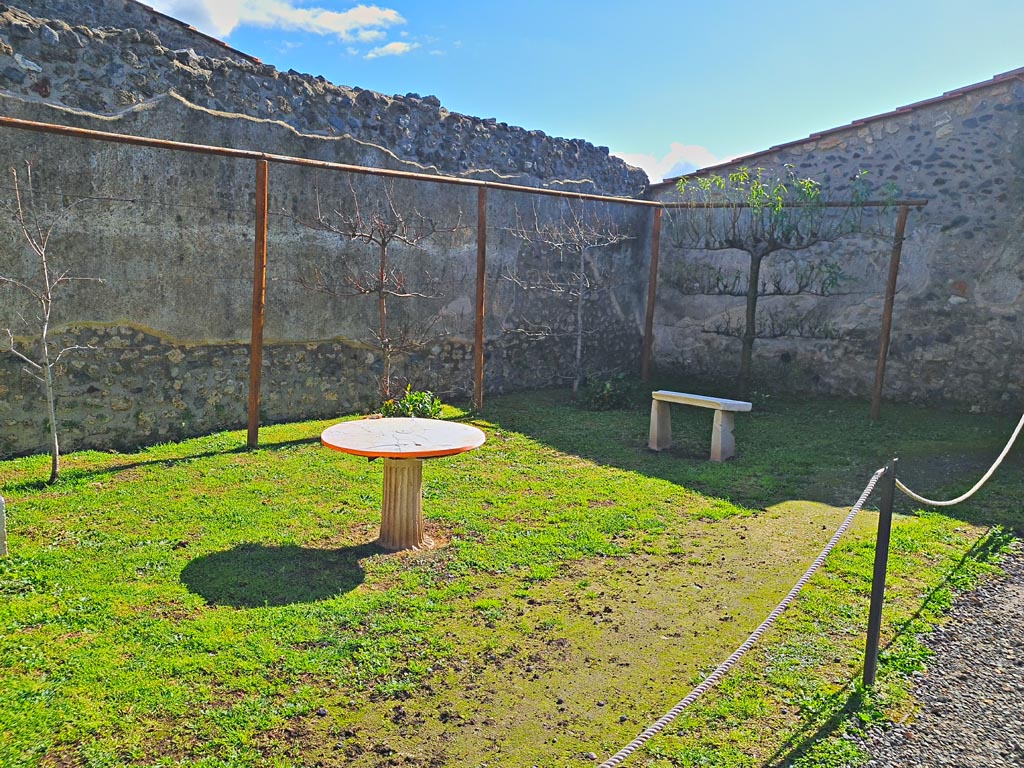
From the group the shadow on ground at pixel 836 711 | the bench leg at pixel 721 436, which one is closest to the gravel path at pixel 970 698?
the shadow on ground at pixel 836 711

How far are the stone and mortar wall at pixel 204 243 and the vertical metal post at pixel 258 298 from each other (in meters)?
0.75

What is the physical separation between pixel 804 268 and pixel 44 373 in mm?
9488

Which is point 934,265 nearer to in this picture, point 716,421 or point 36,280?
point 716,421

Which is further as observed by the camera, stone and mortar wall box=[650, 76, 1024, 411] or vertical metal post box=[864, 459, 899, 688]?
stone and mortar wall box=[650, 76, 1024, 411]

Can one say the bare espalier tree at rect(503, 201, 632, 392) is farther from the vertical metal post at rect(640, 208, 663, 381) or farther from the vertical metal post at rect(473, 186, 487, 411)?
the vertical metal post at rect(473, 186, 487, 411)

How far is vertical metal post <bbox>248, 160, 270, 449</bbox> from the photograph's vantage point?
23.4 feet

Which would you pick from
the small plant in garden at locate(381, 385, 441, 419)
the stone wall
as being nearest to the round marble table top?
the small plant in garden at locate(381, 385, 441, 419)

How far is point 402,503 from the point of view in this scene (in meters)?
5.20

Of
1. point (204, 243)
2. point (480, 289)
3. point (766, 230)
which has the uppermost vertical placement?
point (766, 230)

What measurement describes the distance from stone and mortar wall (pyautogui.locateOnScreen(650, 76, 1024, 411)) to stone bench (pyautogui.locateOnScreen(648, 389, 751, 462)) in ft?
11.1

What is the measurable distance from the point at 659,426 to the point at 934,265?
467 cm

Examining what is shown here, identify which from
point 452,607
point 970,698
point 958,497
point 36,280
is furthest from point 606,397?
point 970,698

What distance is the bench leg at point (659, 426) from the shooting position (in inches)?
325

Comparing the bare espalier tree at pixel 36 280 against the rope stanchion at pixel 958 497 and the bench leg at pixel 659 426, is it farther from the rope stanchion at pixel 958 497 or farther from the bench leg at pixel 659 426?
the rope stanchion at pixel 958 497
